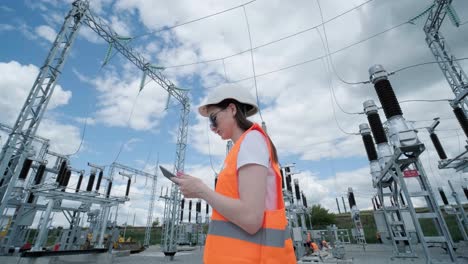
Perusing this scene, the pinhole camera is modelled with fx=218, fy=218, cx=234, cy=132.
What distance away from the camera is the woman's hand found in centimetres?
89

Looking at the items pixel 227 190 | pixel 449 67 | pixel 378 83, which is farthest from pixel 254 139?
pixel 449 67

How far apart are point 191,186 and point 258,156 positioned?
308 millimetres

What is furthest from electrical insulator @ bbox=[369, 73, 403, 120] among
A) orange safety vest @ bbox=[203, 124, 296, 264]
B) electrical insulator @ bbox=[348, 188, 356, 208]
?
electrical insulator @ bbox=[348, 188, 356, 208]

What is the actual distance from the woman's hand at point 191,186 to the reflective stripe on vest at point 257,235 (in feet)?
0.50

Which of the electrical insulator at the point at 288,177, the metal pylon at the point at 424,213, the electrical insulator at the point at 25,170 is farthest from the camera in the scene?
the electrical insulator at the point at 288,177

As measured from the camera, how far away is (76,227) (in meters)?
10.5

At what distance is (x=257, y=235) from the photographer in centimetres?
80

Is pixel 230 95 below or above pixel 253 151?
above

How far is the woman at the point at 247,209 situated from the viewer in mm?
773

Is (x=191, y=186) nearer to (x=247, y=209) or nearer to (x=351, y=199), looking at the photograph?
(x=247, y=209)

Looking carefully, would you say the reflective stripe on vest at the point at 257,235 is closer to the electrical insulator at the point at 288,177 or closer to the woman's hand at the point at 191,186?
the woman's hand at the point at 191,186

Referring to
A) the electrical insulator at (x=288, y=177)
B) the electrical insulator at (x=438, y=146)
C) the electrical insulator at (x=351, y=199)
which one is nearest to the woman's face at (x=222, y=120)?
the electrical insulator at (x=288, y=177)

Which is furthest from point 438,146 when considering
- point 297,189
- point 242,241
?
point 242,241

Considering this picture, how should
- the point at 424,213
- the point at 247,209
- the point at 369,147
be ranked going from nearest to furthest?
1. the point at 247,209
2. the point at 424,213
3. the point at 369,147
